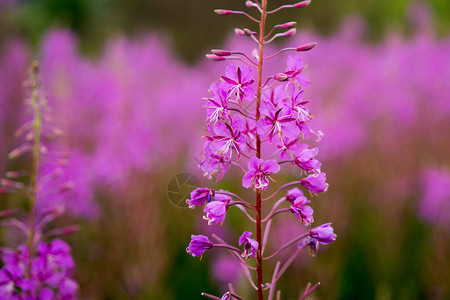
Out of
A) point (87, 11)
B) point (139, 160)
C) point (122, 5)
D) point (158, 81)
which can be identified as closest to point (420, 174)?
point (139, 160)

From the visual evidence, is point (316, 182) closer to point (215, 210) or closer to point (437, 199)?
point (215, 210)

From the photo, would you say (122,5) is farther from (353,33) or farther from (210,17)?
(353,33)

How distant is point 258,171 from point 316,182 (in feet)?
0.74

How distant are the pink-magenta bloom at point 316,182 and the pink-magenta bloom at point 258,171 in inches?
5.8

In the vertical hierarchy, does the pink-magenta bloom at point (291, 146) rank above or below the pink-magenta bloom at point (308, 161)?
above

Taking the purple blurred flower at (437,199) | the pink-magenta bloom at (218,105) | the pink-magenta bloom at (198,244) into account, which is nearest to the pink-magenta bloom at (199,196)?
the pink-magenta bloom at (198,244)

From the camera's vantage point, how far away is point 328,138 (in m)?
4.83

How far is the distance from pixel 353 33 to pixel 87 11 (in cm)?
1190

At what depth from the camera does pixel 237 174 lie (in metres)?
5.89

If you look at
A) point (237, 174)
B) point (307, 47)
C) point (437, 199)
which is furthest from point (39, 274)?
point (237, 174)

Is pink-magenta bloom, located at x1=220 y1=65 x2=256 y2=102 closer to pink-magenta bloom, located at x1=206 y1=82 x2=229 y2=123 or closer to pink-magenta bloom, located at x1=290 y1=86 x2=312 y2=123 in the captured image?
pink-magenta bloom, located at x1=206 y1=82 x2=229 y2=123

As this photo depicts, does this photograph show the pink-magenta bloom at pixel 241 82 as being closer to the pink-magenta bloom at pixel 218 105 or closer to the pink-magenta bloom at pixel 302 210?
the pink-magenta bloom at pixel 218 105

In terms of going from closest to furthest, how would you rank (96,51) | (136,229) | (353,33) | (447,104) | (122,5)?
(136,229) < (447,104) < (353,33) < (96,51) < (122,5)

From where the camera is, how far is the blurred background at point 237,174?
3.52 m
